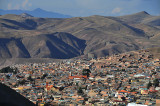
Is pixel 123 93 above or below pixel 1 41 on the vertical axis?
below

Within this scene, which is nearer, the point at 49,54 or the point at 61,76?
the point at 61,76

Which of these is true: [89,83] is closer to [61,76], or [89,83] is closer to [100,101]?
[61,76]

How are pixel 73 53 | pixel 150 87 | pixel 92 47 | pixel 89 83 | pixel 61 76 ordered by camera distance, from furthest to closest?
pixel 92 47 → pixel 73 53 → pixel 61 76 → pixel 89 83 → pixel 150 87

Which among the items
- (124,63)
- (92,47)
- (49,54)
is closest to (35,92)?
(124,63)

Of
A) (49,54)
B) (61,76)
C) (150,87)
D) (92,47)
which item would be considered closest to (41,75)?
(61,76)

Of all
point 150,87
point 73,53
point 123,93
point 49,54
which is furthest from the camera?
point 73,53

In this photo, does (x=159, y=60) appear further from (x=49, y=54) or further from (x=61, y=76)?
(x=49, y=54)
